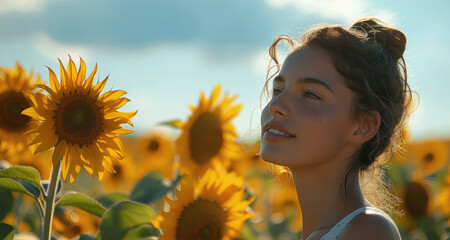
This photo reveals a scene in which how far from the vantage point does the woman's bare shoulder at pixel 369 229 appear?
2.23 metres

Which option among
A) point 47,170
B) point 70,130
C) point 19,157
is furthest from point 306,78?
point 47,170

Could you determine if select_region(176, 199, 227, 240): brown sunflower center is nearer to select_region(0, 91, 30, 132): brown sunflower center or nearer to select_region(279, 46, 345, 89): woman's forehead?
select_region(279, 46, 345, 89): woman's forehead

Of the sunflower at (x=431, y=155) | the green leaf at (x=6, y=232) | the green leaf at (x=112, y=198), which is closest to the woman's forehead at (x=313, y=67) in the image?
the green leaf at (x=112, y=198)

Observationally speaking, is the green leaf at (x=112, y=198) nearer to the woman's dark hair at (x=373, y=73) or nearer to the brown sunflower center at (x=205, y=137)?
the brown sunflower center at (x=205, y=137)

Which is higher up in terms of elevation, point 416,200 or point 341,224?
point 341,224

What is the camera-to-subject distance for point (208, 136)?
13.4 feet

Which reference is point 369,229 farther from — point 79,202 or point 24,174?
point 24,174

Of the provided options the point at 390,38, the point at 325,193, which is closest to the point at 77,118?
the point at 325,193

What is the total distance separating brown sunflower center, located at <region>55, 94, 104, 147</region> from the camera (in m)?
2.46

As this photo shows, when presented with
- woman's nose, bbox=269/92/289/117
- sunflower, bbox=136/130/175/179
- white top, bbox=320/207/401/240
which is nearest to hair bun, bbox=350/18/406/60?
woman's nose, bbox=269/92/289/117

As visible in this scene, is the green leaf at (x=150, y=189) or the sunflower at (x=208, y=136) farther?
the sunflower at (x=208, y=136)

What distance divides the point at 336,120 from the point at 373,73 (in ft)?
1.02

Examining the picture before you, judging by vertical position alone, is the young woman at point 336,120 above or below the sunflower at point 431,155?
above

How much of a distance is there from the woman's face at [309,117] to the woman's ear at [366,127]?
0.13 feet
